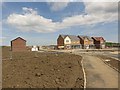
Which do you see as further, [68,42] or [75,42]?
Result: [75,42]

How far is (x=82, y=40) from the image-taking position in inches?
3861

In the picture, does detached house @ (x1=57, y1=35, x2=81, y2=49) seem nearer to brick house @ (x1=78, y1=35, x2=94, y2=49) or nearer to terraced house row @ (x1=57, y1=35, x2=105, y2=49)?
terraced house row @ (x1=57, y1=35, x2=105, y2=49)

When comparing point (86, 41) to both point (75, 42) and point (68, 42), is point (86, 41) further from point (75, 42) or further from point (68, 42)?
point (68, 42)

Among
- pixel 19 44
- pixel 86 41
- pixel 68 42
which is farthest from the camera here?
pixel 86 41

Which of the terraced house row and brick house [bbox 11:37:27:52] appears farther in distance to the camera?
the terraced house row

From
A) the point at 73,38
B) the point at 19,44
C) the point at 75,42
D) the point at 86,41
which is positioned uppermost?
the point at 73,38

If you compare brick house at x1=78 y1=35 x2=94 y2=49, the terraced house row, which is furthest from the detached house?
brick house at x1=78 y1=35 x2=94 y2=49

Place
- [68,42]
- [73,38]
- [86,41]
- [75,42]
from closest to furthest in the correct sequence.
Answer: [68,42] → [75,42] → [73,38] → [86,41]

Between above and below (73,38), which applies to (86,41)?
below

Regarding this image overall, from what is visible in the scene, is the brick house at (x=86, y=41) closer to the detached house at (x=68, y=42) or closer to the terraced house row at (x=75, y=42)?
the terraced house row at (x=75, y=42)

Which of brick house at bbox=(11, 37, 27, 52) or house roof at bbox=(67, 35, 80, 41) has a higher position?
house roof at bbox=(67, 35, 80, 41)

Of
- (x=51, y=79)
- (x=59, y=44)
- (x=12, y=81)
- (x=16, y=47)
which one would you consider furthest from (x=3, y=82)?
(x=59, y=44)

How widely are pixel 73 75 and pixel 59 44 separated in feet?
257

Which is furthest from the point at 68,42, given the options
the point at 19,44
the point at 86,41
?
the point at 19,44
